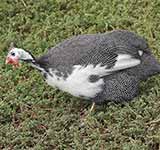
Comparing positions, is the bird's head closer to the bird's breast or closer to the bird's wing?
the bird's breast

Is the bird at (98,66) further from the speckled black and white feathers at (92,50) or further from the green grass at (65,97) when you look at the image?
the green grass at (65,97)

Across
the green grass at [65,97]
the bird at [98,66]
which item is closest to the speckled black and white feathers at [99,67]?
the bird at [98,66]

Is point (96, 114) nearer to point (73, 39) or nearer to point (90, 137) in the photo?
point (90, 137)

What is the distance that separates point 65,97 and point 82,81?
48 cm

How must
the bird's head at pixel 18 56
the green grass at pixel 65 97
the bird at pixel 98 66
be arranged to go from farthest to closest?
the bird's head at pixel 18 56
the bird at pixel 98 66
the green grass at pixel 65 97

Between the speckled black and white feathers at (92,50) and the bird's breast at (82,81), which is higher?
the speckled black and white feathers at (92,50)

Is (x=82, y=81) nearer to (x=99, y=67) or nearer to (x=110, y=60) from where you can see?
(x=99, y=67)

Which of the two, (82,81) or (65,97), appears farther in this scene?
(65,97)

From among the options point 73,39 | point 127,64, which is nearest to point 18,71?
point 73,39

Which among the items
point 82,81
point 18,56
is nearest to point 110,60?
point 82,81

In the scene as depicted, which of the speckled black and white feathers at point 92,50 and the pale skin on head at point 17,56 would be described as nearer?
the speckled black and white feathers at point 92,50

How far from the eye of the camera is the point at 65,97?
15.8 ft

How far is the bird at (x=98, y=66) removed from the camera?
173 inches

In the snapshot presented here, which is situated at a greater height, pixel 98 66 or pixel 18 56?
pixel 18 56
